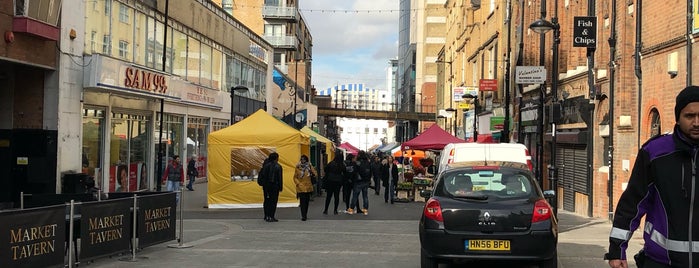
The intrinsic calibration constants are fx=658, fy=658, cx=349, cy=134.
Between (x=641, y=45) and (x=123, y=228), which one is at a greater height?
(x=641, y=45)

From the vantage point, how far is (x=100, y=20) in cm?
2069

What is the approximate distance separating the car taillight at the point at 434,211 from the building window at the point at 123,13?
56.8 ft

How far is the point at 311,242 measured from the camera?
11961 mm

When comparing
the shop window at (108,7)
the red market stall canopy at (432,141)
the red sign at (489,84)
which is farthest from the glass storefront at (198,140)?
the red sign at (489,84)

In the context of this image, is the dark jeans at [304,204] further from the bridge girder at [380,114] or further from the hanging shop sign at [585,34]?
the bridge girder at [380,114]

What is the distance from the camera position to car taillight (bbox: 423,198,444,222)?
27.0ft

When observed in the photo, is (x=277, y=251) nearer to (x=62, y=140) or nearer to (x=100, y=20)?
(x=62, y=140)

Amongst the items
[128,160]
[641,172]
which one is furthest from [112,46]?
[641,172]

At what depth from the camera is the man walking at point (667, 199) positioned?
3.64 metres

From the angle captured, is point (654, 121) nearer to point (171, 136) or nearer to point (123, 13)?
point (123, 13)

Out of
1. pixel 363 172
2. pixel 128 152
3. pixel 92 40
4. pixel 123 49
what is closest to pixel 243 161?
pixel 363 172

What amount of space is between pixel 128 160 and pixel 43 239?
16.6 m

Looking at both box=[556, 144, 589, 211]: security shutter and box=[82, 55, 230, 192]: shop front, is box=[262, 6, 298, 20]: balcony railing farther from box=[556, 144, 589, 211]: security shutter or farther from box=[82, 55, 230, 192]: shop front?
box=[556, 144, 589, 211]: security shutter

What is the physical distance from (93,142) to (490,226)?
16.2 metres
